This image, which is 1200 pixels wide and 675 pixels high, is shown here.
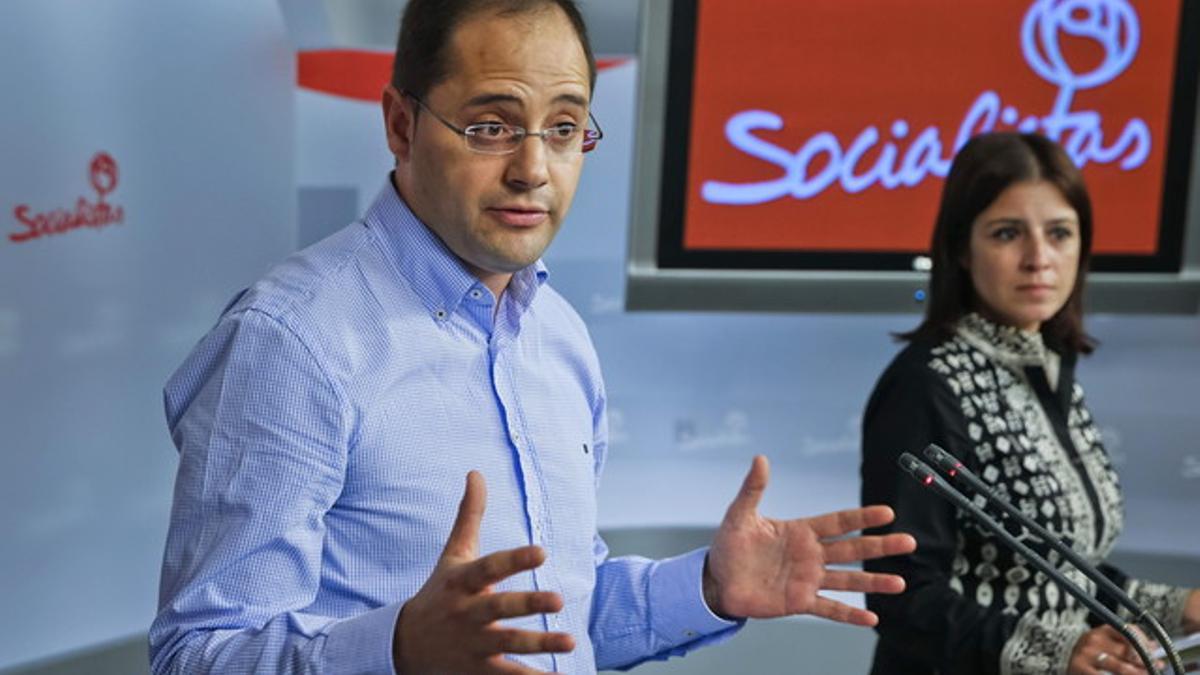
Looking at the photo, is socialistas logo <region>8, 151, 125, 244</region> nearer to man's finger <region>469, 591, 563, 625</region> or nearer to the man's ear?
the man's ear

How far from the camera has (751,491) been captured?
1597mm

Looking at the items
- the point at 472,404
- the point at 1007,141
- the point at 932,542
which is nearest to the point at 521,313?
the point at 472,404

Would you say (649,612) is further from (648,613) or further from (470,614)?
(470,614)

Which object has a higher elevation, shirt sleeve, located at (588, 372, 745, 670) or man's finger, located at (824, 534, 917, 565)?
man's finger, located at (824, 534, 917, 565)

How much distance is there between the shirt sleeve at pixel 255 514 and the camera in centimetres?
136

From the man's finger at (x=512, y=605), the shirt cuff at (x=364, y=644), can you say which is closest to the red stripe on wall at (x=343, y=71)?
the shirt cuff at (x=364, y=644)

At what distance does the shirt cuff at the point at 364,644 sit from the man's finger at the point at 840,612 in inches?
17.9

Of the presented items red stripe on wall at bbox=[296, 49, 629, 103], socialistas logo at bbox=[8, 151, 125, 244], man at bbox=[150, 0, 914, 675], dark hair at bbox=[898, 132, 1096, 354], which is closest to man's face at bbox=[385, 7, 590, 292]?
man at bbox=[150, 0, 914, 675]

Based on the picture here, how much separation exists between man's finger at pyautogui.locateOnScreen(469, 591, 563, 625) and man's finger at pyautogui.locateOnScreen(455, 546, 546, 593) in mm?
14

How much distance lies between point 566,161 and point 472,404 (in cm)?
27

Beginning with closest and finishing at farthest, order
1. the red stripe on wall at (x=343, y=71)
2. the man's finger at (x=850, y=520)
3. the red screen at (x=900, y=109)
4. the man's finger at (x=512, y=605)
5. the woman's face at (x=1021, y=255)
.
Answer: the man's finger at (x=512, y=605)
the man's finger at (x=850, y=520)
the woman's face at (x=1021, y=255)
the red stripe on wall at (x=343, y=71)
the red screen at (x=900, y=109)

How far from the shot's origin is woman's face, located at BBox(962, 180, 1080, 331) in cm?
245

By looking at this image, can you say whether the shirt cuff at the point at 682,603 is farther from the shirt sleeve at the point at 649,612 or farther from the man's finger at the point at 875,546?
the man's finger at the point at 875,546

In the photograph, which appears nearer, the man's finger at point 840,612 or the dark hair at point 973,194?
the man's finger at point 840,612
